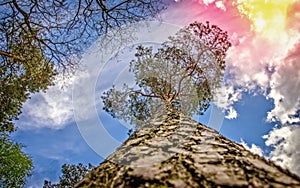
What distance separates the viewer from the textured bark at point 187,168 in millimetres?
1681

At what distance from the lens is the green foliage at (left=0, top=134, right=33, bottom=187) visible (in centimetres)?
1425

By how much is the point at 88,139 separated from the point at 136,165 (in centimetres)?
480

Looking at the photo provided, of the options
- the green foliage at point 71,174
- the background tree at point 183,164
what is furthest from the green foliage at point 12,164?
the background tree at point 183,164

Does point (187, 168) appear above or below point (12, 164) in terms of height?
below

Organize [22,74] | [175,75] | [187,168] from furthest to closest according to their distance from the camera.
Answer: [175,75] → [22,74] → [187,168]

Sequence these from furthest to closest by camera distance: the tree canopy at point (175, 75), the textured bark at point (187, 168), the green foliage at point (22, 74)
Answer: the tree canopy at point (175, 75), the green foliage at point (22, 74), the textured bark at point (187, 168)

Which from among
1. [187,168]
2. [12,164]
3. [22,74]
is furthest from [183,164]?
[12,164]

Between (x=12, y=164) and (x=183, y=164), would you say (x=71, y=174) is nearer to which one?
(x=12, y=164)

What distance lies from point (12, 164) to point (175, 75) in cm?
1010

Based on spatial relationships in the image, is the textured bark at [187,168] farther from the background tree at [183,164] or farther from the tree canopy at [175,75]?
the tree canopy at [175,75]

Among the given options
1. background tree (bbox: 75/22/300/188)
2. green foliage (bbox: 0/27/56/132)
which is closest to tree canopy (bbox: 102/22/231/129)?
green foliage (bbox: 0/27/56/132)

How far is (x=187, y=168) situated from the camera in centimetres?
199

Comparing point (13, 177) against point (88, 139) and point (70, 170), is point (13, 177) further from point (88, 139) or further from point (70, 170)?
point (88, 139)

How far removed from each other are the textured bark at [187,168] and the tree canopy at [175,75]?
30.5 feet
